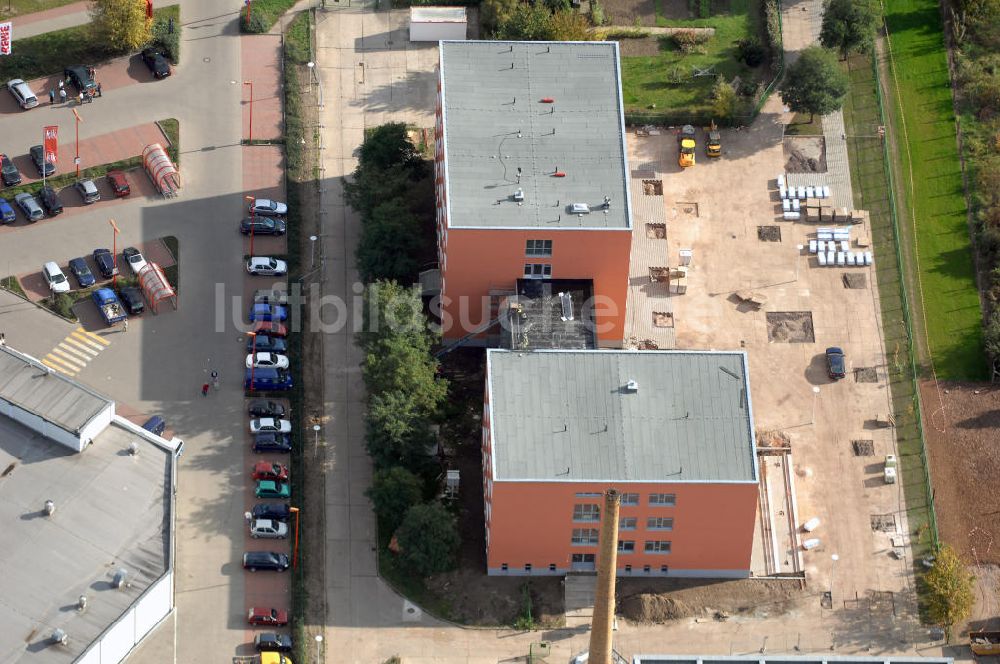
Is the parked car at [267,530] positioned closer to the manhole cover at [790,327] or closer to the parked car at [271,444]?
the parked car at [271,444]

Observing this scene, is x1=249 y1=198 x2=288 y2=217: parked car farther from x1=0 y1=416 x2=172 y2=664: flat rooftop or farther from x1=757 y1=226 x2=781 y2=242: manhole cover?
x1=757 y1=226 x2=781 y2=242: manhole cover

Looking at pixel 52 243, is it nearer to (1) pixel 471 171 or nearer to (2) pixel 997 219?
(1) pixel 471 171

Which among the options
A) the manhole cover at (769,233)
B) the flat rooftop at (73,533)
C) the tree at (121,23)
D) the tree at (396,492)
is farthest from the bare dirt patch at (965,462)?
the tree at (121,23)

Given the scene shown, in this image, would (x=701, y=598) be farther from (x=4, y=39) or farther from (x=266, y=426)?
(x=4, y=39)

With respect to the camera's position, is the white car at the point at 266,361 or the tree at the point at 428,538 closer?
the tree at the point at 428,538

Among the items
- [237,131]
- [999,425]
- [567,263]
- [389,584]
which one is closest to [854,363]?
[999,425]
